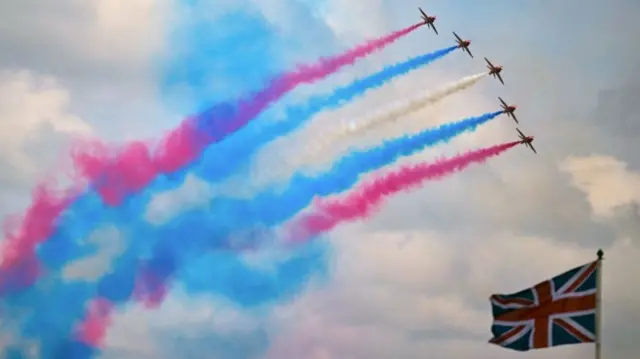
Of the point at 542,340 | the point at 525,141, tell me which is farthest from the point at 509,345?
the point at 525,141

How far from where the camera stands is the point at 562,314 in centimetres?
4909

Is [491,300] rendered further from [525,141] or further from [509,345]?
[525,141]

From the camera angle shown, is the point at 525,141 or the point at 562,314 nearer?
the point at 562,314

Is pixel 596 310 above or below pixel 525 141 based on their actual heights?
below

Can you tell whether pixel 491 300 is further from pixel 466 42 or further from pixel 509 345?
pixel 466 42

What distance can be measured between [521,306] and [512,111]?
64569mm

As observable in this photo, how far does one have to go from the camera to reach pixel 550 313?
49.2 m


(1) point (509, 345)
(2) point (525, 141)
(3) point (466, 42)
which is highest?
(3) point (466, 42)

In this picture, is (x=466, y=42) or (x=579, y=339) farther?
(x=466, y=42)

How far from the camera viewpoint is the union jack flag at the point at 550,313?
160ft

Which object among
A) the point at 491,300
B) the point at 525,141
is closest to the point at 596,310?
the point at 491,300

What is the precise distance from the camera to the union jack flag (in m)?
48.8

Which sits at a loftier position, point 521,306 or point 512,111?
point 512,111

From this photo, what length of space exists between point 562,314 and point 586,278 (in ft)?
5.91
